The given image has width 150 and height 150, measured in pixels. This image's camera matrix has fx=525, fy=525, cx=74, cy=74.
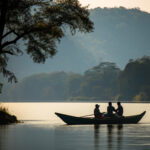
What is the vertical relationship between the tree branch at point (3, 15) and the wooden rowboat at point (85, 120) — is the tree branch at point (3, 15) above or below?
above

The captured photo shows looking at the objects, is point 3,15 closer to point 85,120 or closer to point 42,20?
point 42,20

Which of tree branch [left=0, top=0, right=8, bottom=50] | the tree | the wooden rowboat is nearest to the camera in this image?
tree branch [left=0, top=0, right=8, bottom=50]

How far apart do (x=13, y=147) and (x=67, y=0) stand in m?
21.9

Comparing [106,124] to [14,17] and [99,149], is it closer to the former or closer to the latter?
[14,17]

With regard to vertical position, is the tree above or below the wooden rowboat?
above

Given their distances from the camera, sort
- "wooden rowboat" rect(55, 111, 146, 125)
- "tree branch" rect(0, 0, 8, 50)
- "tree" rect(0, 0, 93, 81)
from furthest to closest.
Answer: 1. "wooden rowboat" rect(55, 111, 146, 125)
2. "tree" rect(0, 0, 93, 81)
3. "tree branch" rect(0, 0, 8, 50)

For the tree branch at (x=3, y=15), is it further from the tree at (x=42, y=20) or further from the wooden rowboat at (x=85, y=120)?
the wooden rowboat at (x=85, y=120)

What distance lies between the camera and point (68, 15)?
44000mm

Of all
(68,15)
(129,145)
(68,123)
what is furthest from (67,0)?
(129,145)

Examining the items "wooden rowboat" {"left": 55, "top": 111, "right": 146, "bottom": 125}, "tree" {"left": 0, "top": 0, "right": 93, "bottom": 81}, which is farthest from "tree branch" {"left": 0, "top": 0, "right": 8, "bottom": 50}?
"wooden rowboat" {"left": 55, "top": 111, "right": 146, "bottom": 125}

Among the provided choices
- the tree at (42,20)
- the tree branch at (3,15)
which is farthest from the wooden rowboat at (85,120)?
the tree branch at (3,15)

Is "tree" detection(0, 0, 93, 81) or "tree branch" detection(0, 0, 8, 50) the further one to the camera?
"tree" detection(0, 0, 93, 81)

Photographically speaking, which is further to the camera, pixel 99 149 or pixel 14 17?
pixel 14 17

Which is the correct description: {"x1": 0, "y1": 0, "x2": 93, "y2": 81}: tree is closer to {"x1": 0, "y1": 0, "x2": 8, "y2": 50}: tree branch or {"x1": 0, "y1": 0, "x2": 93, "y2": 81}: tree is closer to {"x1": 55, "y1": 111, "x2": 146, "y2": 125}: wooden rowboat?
{"x1": 0, "y1": 0, "x2": 8, "y2": 50}: tree branch
